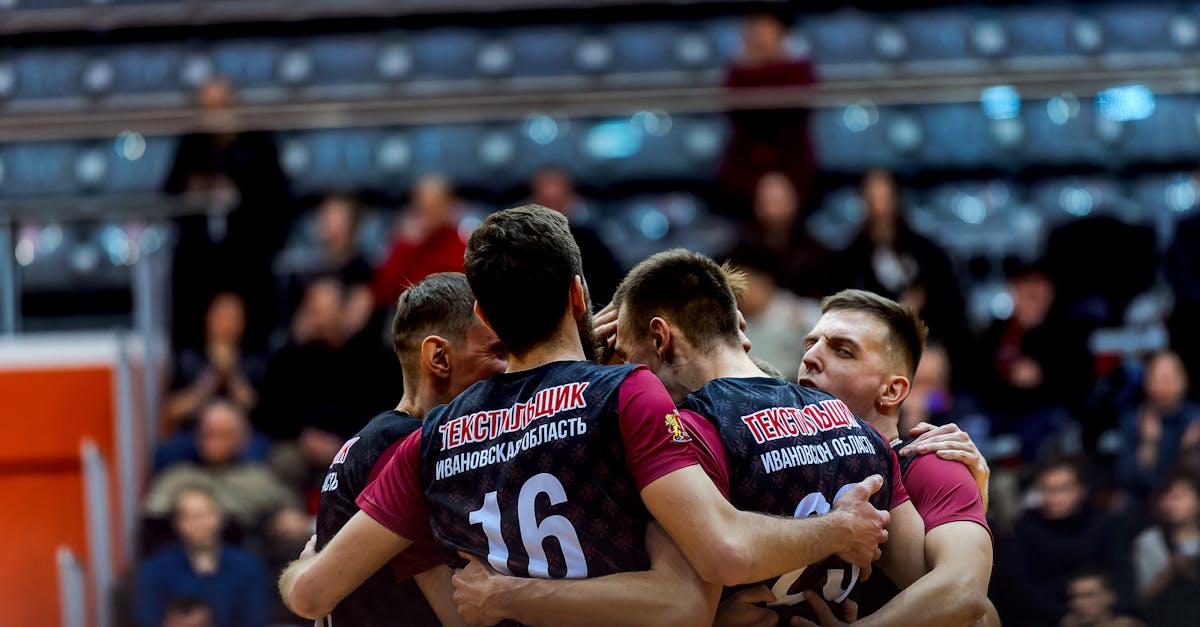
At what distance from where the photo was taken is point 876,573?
9.77ft

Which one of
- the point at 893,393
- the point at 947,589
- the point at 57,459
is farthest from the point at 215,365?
the point at 947,589

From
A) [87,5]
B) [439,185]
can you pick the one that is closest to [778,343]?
[439,185]

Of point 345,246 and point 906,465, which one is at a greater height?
point 345,246

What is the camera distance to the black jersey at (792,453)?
272 cm

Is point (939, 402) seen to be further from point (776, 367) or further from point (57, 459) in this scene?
point (57, 459)

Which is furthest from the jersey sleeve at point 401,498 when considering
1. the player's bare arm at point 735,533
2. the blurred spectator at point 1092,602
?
the blurred spectator at point 1092,602

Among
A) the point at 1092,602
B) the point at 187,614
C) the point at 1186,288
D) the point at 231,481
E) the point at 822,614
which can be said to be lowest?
the point at 1092,602

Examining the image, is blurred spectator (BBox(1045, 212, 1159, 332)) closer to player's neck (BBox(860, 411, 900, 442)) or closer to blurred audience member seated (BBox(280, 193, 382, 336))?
blurred audience member seated (BBox(280, 193, 382, 336))

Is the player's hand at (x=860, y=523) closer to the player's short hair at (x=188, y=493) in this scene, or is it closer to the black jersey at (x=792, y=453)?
the black jersey at (x=792, y=453)

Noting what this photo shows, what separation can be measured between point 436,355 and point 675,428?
0.80m

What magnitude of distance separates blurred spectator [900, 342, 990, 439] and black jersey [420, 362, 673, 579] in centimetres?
348

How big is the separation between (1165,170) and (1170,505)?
1.66m

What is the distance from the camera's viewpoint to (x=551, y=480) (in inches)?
104

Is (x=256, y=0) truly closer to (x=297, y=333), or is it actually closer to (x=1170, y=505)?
(x=297, y=333)
